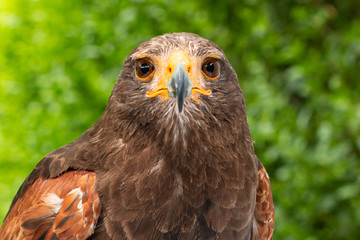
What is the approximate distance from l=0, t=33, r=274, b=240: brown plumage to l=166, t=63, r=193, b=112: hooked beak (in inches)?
2.2

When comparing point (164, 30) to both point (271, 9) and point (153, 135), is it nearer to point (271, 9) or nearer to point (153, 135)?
point (271, 9)

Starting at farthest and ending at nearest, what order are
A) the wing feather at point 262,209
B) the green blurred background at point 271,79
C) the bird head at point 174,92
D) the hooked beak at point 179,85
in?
the green blurred background at point 271,79 < the wing feather at point 262,209 < the bird head at point 174,92 < the hooked beak at point 179,85

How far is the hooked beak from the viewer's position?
2.04 m

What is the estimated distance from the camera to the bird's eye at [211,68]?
2279 mm

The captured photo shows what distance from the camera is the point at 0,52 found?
5066 millimetres

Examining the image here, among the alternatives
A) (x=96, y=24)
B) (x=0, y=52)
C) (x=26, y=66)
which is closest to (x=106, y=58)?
(x=96, y=24)

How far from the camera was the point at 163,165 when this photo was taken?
7.50ft

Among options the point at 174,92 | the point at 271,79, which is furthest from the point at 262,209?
the point at 271,79

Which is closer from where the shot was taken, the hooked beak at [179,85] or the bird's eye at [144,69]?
the hooked beak at [179,85]

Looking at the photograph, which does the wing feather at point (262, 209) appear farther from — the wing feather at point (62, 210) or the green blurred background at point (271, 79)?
the green blurred background at point (271, 79)

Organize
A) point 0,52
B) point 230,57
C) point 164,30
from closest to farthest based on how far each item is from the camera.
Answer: point 164,30 → point 230,57 → point 0,52

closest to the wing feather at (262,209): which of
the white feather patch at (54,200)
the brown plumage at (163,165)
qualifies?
the brown plumage at (163,165)

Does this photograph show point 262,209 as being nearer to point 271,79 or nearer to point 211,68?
point 211,68

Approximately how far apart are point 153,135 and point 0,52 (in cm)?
327
